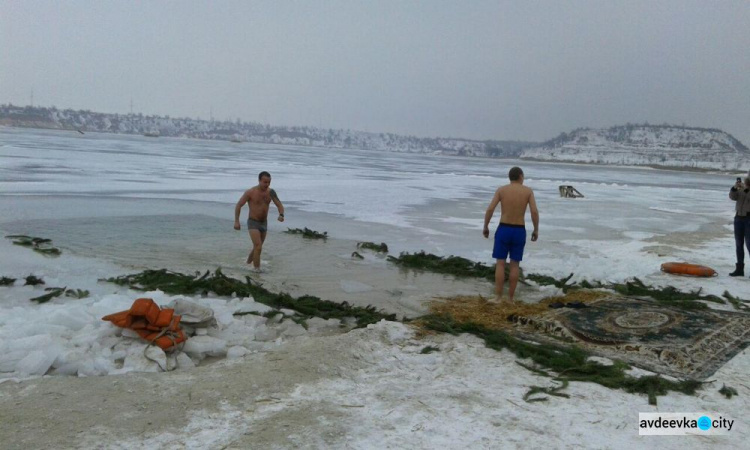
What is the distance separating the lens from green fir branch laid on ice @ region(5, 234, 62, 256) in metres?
10.2

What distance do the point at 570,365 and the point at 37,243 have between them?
993 centimetres

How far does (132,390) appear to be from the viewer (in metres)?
4.42

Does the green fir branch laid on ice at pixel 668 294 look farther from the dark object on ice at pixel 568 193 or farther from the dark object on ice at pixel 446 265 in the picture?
the dark object on ice at pixel 568 193

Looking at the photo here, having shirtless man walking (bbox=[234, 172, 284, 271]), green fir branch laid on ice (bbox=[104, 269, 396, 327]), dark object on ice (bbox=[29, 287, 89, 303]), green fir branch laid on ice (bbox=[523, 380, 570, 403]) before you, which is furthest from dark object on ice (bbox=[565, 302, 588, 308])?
dark object on ice (bbox=[29, 287, 89, 303])

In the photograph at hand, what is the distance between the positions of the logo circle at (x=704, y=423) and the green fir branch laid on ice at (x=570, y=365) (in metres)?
0.34

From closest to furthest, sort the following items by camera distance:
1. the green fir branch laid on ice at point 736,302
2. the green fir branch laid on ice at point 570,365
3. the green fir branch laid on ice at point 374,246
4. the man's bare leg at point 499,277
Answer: the green fir branch laid on ice at point 570,365
the green fir branch laid on ice at point 736,302
the man's bare leg at point 499,277
the green fir branch laid on ice at point 374,246

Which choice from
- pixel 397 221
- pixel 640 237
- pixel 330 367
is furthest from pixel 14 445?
pixel 640 237

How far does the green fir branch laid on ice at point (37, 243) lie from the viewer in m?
10.2

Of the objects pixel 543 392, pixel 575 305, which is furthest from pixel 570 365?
pixel 575 305

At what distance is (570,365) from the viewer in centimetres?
528

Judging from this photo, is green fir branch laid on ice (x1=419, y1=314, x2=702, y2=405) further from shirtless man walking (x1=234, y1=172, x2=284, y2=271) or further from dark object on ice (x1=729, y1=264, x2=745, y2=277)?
dark object on ice (x1=729, y1=264, x2=745, y2=277)

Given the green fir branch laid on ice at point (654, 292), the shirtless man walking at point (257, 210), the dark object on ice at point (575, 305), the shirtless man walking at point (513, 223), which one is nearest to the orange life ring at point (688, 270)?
the green fir branch laid on ice at point (654, 292)

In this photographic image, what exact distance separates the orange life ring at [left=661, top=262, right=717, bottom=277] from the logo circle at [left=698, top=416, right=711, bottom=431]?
630cm

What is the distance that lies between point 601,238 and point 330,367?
11.8 metres
